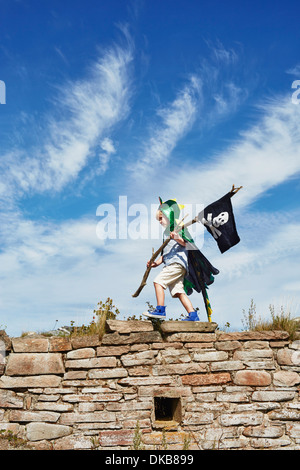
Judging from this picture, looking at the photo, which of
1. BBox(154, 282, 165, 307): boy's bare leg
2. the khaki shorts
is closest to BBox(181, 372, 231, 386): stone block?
BBox(154, 282, 165, 307): boy's bare leg

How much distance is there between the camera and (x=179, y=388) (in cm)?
564

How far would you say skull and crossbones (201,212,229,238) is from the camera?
6.11 meters

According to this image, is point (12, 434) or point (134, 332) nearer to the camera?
point (12, 434)

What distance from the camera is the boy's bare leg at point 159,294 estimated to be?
6.06 metres

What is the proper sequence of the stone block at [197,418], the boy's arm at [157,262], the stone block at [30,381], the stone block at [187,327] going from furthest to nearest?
the boy's arm at [157,262], the stone block at [187,327], the stone block at [30,381], the stone block at [197,418]

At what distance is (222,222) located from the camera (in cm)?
611

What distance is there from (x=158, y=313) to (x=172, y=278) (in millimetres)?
540

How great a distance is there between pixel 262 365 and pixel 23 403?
321 cm

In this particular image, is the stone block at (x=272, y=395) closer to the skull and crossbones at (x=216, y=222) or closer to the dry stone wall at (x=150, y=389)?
the dry stone wall at (x=150, y=389)

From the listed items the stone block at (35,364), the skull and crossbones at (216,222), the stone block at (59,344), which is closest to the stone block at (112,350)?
the stone block at (59,344)

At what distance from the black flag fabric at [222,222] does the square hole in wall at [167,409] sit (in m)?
2.19

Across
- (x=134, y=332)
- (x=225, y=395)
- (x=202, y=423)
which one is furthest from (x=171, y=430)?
(x=134, y=332)
